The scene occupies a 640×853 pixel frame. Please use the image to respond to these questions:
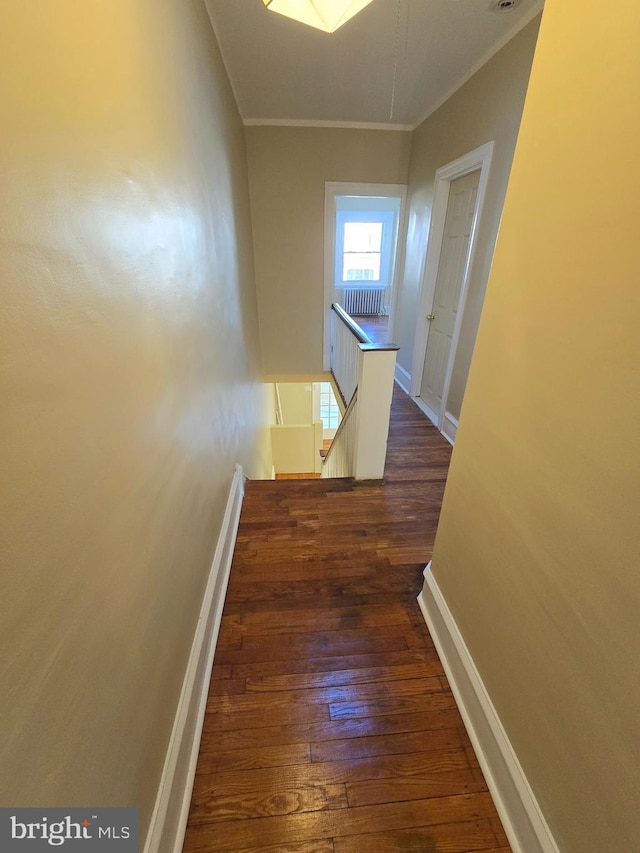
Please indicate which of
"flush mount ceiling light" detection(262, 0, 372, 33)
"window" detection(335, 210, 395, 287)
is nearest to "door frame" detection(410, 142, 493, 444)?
"flush mount ceiling light" detection(262, 0, 372, 33)

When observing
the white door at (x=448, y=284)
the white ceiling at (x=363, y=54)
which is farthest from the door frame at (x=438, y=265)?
the white ceiling at (x=363, y=54)

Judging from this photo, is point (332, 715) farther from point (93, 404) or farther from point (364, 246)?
point (364, 246)

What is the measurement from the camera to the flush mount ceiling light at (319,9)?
4.28 feet

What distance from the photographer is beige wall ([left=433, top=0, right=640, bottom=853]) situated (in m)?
0.61

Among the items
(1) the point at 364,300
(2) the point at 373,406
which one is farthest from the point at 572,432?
(1) the point at 364,300

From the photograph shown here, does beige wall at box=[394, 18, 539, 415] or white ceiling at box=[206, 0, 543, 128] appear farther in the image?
beige wall at box=[394, 18, 539, 415]

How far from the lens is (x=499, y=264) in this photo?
3.17ft

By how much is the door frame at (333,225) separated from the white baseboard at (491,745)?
3514mm

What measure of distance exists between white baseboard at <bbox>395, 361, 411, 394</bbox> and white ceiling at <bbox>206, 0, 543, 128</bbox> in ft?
7.99

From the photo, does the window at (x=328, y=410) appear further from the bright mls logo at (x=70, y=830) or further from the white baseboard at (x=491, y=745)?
the bright mls logo at (x=70, y=830)

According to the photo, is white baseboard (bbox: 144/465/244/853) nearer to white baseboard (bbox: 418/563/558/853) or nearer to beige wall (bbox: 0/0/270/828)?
beige wall (bbox: 0/0/270/828)

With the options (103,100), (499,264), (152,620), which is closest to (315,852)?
(152,620)

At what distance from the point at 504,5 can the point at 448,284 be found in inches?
64.1

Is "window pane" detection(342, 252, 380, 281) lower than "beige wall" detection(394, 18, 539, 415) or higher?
lower
